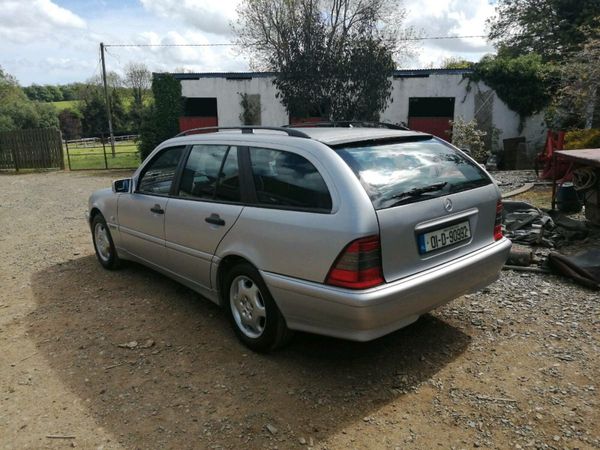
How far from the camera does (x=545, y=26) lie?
88.2ft

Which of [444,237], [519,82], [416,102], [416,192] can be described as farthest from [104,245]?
[519,82]

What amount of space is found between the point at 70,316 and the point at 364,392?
9.40 ft

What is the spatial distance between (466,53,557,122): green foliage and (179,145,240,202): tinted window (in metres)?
18.1

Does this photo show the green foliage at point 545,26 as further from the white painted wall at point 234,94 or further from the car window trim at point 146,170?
the car window trim at point 146,170

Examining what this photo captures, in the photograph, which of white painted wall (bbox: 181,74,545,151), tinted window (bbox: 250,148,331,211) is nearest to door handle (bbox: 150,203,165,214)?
tinted window (bbox: 250,148,331,211)

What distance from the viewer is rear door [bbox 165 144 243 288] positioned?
3.39 m

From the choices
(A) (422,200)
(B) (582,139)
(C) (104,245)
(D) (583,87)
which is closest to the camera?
(A) (422,200)

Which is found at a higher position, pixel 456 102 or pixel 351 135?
pixel 456 102

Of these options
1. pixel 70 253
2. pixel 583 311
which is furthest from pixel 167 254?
pixel 583 311

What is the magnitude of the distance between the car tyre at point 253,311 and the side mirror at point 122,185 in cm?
199

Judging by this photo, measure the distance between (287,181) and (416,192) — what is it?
0.85 meters

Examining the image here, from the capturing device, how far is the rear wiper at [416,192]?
280cm

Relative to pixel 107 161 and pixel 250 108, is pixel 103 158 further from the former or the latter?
pixel 250 108

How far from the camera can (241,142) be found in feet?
11.3
